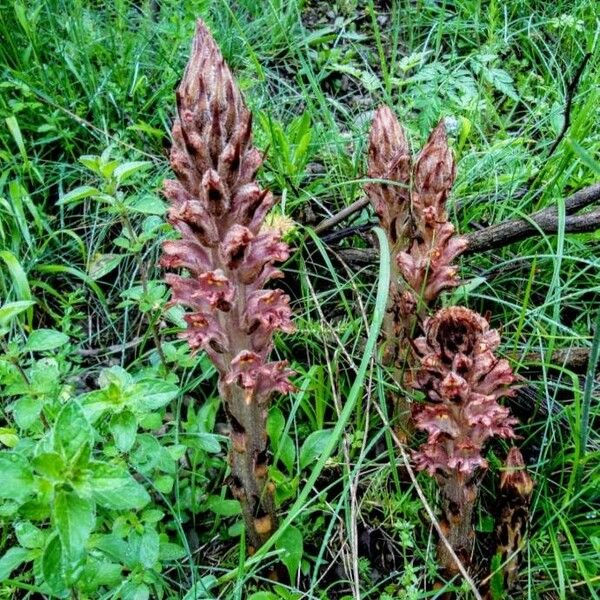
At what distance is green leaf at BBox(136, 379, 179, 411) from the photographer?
1.91 meters

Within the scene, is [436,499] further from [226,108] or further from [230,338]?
[226,108]

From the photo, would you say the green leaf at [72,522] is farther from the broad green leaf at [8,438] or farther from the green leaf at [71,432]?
the broad green leaf at [8,438]

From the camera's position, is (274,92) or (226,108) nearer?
(226,108)

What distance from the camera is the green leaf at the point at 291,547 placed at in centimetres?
214

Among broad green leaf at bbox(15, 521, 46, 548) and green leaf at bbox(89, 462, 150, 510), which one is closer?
green leaf at bbox(89, 462, 150, 510)

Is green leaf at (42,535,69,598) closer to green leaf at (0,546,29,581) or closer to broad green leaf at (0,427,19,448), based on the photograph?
green leaf at (0,546,29,581)

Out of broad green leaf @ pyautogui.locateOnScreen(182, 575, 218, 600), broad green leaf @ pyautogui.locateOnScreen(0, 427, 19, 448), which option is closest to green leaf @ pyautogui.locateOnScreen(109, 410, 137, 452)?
broad green leaf @ pyautogui.locateOnScreen(0, 427, 19, 448)

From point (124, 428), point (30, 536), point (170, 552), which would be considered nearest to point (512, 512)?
point (170, 552)

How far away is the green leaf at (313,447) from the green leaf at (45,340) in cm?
87

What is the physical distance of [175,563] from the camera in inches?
84.6

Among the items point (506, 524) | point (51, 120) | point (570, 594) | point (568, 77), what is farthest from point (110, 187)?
point (568, 77)

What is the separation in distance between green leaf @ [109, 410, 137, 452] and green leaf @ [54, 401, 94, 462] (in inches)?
8.4

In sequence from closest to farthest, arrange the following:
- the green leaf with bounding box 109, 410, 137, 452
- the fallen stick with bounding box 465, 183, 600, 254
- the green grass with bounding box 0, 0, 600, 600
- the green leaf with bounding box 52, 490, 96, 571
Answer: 1. the green leaf with bounding box 52, 490, 96, 571
2. the green leaf with bounding box 109, 410, 137, 452
3. the green grass with bounding box 0, 0, 600, 600
4. the fallen stick with bounding box 465, 183, 600, 254

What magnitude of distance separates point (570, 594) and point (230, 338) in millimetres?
1307
